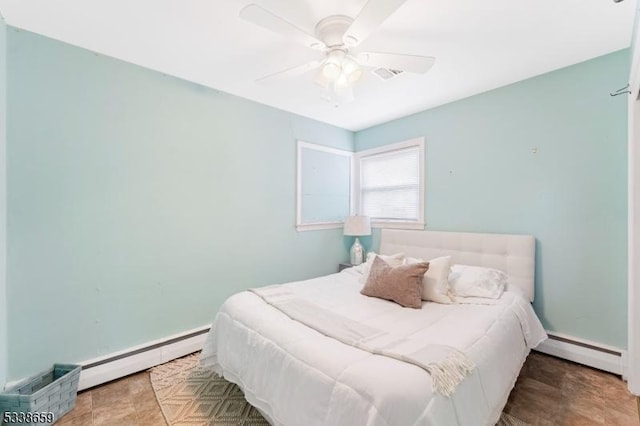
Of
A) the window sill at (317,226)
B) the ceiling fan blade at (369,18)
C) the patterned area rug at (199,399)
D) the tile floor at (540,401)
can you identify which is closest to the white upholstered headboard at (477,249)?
the tile floor at (540,401)

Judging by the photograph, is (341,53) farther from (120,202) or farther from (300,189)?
(120,202)

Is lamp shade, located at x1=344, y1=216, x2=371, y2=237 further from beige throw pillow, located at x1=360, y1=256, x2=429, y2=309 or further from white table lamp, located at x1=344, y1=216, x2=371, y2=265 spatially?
beige throw pillow, located at x1=360, y1=256, x2=429, y2=309

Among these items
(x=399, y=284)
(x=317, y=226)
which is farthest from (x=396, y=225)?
(x=399, y=284)

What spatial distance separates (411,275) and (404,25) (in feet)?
5.77

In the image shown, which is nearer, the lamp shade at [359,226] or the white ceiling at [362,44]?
the white ceiling at [362,44]

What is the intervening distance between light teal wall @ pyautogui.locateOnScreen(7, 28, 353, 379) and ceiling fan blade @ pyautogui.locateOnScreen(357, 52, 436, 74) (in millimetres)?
1675

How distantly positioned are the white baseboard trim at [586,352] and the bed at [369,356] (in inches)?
17.8

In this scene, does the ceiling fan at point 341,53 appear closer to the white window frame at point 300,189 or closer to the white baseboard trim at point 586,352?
the white window frame at point 300,189

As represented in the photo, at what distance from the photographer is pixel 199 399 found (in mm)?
1986

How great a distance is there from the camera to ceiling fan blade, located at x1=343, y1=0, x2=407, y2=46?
4.26 ft

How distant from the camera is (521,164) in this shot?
2.67m

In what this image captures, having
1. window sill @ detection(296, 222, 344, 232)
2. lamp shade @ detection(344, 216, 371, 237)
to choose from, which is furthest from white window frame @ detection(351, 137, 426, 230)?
window sill @ detection(296, 222, 344, 232)

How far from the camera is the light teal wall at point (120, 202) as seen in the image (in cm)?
196

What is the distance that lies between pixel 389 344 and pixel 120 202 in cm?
231
